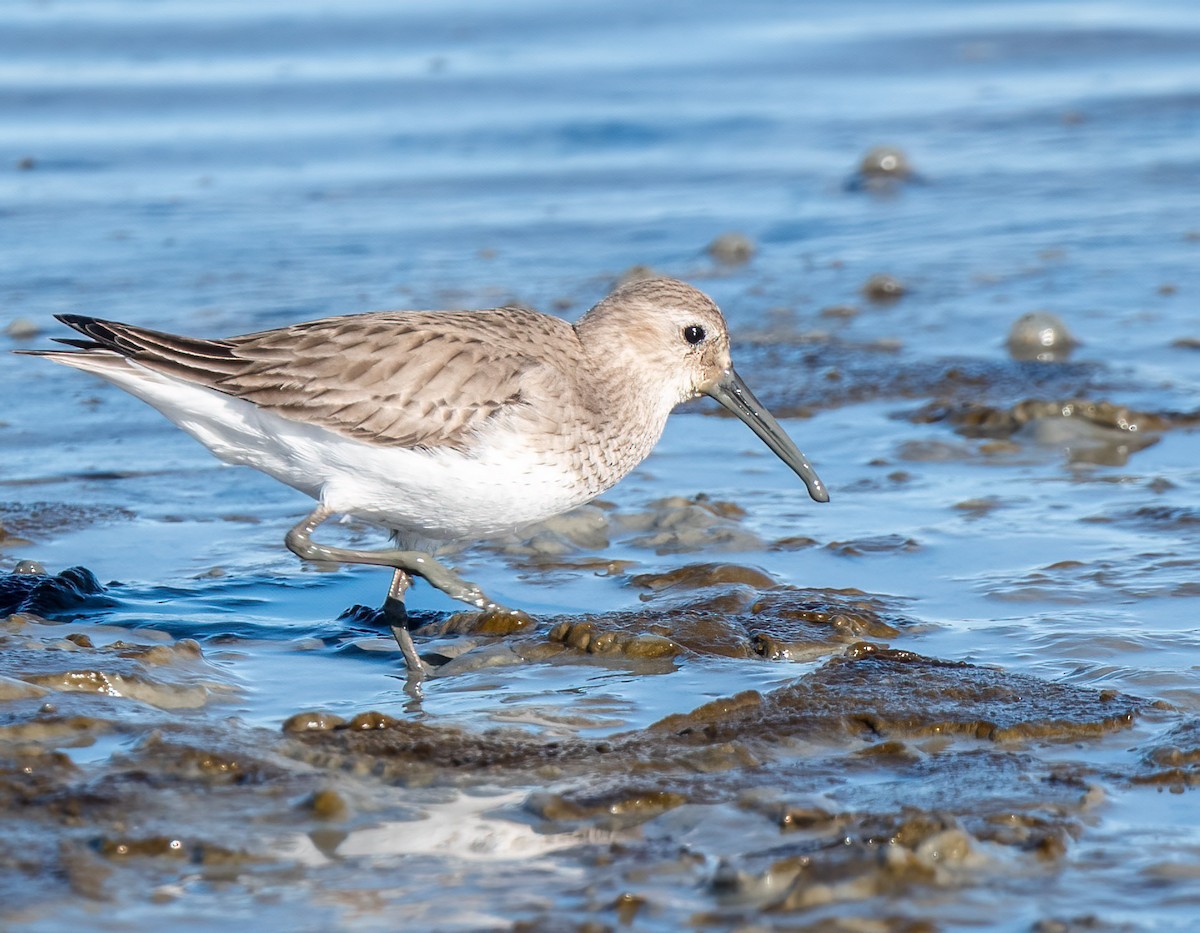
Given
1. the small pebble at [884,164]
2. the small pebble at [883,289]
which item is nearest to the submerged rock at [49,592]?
the small pebble at [883,289]

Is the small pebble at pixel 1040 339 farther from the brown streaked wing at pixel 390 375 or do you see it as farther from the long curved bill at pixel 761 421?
the brown streaked wing at pixel 390 375

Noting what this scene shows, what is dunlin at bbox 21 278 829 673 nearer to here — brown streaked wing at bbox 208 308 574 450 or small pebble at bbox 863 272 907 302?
brown streaked wing at bbox 208 308 574 450

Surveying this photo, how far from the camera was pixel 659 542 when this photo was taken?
748 cm

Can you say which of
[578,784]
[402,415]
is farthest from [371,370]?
[578,784]

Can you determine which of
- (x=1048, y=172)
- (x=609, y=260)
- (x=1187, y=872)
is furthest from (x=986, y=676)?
(x=1048, y=172)

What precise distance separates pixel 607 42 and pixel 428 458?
13875mm

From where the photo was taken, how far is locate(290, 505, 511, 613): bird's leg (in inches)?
245

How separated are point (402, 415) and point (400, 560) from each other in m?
0.56

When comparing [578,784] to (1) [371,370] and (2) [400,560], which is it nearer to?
(2) [400,560]

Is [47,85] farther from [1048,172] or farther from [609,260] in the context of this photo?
[1048,172]

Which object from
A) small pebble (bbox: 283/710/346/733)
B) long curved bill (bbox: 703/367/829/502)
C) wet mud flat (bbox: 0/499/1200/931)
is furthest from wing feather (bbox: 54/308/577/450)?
small pebble (bbox: 283/710/346/733)

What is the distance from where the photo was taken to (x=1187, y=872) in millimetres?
4383

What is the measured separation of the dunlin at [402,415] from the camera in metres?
6.09

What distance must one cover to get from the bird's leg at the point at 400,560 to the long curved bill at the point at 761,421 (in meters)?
1.37
